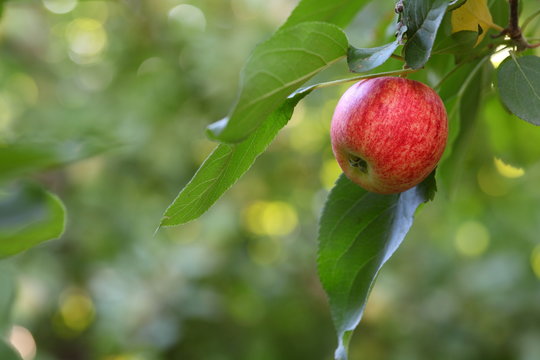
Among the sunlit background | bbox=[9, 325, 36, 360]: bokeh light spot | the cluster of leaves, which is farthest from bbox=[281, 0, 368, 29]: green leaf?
bbox=[9, 325, 36, 360]: bokeh light spot

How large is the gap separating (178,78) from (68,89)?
17.4 inches

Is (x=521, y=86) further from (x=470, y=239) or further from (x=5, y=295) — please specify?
(x=470, y=239)

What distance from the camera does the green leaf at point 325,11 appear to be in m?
0.68

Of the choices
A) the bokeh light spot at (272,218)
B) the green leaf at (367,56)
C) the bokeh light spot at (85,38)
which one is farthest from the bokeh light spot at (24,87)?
the green leaf at (367,56)

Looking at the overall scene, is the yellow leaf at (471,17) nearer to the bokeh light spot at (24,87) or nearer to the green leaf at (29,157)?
the green leaf at (29,157)

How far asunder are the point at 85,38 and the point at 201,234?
1018 mm

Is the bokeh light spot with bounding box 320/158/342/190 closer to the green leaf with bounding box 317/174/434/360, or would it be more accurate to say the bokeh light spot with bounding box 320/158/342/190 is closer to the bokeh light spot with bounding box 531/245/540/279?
the bokeh light spot with bounding box 531/245/540/279

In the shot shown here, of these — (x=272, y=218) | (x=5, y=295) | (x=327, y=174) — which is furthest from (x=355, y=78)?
(x=272, y=218)

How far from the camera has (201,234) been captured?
2.37 meters

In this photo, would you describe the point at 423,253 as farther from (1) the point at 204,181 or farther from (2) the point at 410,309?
(1) the point at 204,181

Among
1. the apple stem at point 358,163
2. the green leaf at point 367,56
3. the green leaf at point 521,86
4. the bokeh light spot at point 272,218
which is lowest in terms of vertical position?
the bokeh light spot at point 272,218

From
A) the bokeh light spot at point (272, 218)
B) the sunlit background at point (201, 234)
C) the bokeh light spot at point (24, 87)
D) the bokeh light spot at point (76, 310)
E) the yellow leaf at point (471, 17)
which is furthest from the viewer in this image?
the bokeh light spot at point (272, 218)

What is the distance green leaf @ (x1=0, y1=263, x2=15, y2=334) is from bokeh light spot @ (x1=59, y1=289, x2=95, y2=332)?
1698 mm

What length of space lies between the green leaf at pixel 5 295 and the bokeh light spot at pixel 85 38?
210cm
